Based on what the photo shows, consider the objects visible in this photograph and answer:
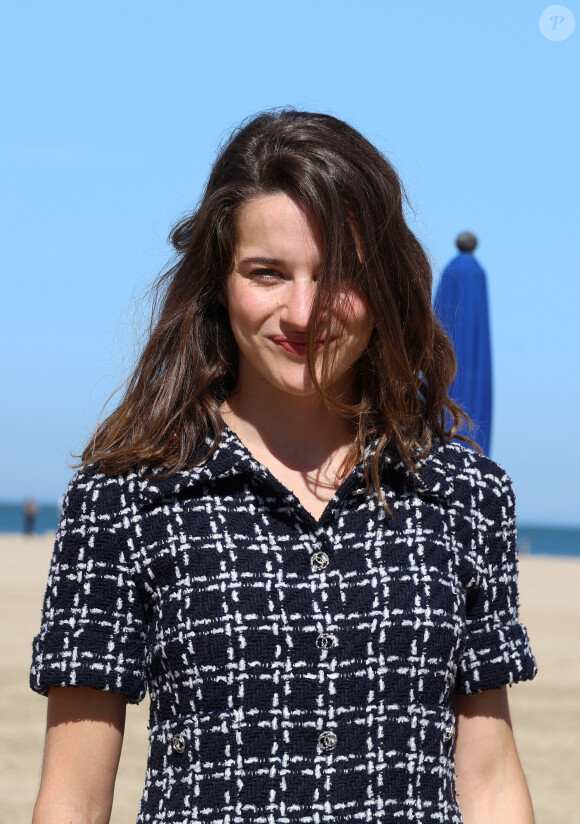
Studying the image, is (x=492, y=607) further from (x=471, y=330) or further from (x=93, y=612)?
(x=471, y=330)

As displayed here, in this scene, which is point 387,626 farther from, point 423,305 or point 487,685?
point 423,305

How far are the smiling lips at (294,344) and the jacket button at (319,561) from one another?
1.25 ft

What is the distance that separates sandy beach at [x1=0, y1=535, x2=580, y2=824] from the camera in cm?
609

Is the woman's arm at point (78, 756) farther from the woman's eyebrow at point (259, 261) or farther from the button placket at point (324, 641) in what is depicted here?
the woman's eyebrow at point (259, 261)

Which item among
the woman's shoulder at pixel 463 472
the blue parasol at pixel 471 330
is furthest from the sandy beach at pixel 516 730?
the woman's shoulder at pixel 463 472

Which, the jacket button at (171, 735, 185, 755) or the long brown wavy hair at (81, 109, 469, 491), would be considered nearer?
the jacket button at (171, 735, 185, 755)

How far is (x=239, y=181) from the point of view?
2.21 meters

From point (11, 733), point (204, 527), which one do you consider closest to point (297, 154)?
point (204, 527)

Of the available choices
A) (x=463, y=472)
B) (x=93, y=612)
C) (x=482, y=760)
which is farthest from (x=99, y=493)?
(x=482, y=760)

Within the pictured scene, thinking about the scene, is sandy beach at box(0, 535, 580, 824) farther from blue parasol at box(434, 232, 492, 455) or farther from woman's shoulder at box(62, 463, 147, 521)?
woman's shoulder at box(62, 463, 147, 521)

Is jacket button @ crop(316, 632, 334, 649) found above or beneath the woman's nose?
beneath

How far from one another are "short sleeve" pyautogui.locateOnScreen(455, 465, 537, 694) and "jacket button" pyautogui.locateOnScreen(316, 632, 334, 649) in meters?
0.32

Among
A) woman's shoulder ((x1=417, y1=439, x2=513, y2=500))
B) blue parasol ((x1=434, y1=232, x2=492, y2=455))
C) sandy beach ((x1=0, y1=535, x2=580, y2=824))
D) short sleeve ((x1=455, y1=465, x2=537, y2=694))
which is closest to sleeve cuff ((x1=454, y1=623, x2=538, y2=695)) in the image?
short sleeve ((x1=455, y1=465, x2=537, y2=694))

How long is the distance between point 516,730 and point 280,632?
6.36m
